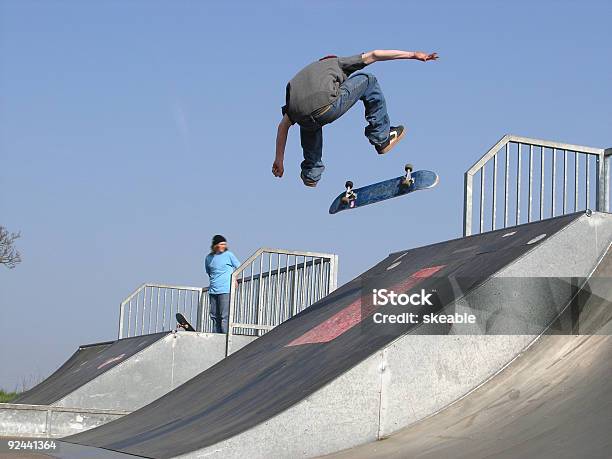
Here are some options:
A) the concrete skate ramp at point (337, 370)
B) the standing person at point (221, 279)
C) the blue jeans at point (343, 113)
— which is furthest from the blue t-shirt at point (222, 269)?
the blue jeans at point (343, 113)

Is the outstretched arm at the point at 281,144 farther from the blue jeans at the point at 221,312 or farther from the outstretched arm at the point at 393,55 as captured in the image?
the blue jeans at the point at 221,312

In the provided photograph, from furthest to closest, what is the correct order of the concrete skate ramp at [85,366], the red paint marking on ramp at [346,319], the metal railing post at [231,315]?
the concrete skate ramp at [85,366]
the metal railing post at [231,315]
the red paint marking on ramp at [346,319]

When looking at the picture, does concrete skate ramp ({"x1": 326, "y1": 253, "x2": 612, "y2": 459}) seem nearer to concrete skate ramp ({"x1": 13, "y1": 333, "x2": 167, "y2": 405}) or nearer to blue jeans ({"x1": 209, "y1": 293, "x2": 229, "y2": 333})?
blue jeans ({"x1": 209, "y1": 293, "x2": 229, "y2": 333})

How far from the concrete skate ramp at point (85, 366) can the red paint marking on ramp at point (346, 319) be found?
17.6 ft

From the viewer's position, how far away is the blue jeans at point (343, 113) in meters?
7.81

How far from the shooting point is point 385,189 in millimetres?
9242

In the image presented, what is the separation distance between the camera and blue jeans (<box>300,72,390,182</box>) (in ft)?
25.6

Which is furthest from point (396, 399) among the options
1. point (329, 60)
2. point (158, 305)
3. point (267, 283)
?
point (158, 305)

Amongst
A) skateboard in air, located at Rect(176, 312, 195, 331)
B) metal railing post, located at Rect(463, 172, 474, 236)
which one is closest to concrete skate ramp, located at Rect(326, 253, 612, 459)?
metal railing post, located at Rect(463, 172, 474, 236)

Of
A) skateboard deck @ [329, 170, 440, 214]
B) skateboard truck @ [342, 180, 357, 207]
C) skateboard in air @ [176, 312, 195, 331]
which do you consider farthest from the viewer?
skateboard in air @ [176, 312, 195, 331]

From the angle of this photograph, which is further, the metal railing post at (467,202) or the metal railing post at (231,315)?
the metal railing post at (231,315)

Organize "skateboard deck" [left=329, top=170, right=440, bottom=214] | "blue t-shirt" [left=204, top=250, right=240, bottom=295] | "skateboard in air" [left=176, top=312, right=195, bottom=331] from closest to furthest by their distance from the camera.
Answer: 1. "skateboard deck" [left=329, top=170, right=440, bottom=214]
2. "blue t-shirt" [left=204, top=250, right=240, bottom=295]
3. "skateboard in air" [left=176, top=312, right=195, bottom=331]

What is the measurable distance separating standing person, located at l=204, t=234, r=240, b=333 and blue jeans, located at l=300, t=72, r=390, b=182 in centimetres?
496

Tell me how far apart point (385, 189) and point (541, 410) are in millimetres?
4544
